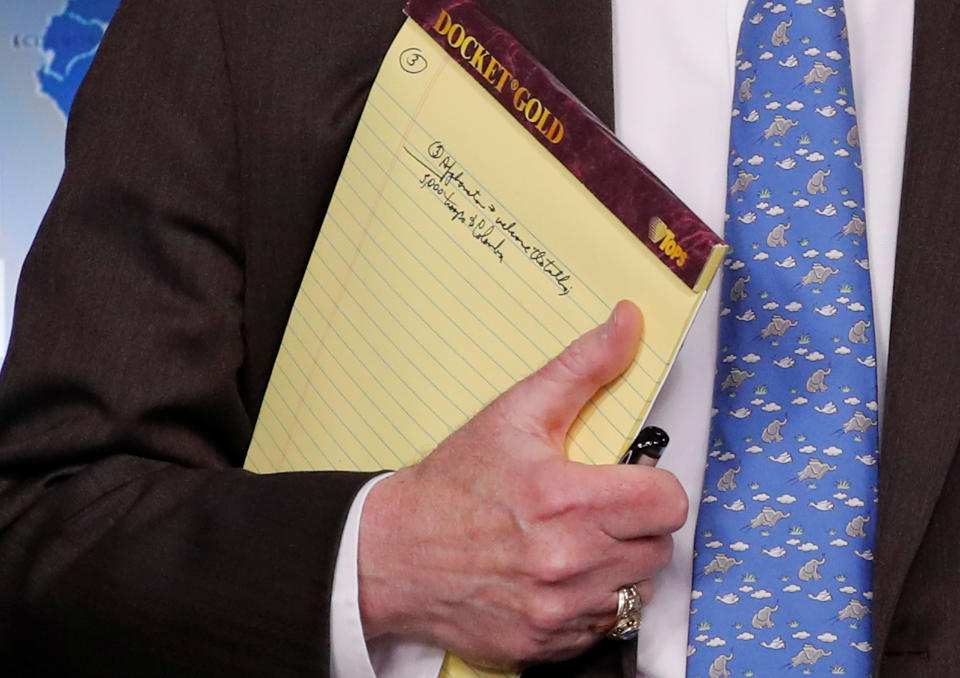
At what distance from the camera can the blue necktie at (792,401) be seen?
864 mm

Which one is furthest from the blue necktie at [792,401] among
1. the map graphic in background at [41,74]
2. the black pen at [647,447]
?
the map graphic in background at [41,74]

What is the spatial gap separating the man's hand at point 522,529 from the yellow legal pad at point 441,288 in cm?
2

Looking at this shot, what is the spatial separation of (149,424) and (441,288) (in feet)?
0.87

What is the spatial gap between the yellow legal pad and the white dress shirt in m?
0.10

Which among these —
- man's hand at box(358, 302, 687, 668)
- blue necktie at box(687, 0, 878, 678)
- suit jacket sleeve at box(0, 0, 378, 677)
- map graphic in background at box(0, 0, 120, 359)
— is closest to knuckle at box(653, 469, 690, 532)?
man's hand at box(358, 302, 687, 668)

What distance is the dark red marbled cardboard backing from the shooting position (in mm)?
734

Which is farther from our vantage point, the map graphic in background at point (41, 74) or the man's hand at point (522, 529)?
the map graphic in background at point (41, 74)

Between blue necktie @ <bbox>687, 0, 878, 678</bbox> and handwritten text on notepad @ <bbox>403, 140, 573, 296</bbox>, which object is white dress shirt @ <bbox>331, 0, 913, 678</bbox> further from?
handwritten text on notepad @ <bbox>403, 140, 573, 296</bbox>

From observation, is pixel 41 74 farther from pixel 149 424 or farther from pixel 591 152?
pixel 591 152

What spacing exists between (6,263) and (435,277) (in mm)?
1114

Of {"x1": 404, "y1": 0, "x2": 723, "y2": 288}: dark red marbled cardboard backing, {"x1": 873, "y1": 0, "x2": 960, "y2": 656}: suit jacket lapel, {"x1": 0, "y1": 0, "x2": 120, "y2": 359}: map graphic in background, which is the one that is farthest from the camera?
{"x1": 0, "y1": 0, "x2": 120, "y2": 359}: map graphic in background

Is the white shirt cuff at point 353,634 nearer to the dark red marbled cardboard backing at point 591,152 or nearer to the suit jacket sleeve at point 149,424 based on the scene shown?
the suit jacket sleeve at point 149,424

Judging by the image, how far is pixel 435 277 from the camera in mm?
865

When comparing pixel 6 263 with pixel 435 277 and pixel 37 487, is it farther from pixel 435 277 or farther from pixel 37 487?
pixel 435 277
